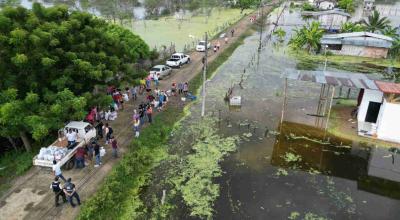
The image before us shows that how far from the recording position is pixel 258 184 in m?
16.3

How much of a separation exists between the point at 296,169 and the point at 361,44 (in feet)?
95.1

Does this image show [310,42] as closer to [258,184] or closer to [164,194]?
[258,184]

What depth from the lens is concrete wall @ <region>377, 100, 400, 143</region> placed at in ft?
66.1

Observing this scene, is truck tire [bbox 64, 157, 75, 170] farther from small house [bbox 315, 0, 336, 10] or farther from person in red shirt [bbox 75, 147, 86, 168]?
small house [bbox 315, 0, 336, 10]

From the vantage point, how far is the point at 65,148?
1692 cm

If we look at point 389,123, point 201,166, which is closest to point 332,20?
point 389,123

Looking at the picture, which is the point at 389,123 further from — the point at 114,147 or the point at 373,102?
the point at 114,147

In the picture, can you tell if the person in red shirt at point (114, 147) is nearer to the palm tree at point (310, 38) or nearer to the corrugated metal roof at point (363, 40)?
the palm tree at point (310, 38)

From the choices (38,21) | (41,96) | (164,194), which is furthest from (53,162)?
(38,21)

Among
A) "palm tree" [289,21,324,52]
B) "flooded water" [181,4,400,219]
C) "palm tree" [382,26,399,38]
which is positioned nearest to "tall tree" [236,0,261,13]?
"palm tree" [289,21,324,52]

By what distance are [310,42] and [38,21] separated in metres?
32.8

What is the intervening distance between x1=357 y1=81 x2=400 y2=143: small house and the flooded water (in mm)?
1344

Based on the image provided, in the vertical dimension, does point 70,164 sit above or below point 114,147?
below

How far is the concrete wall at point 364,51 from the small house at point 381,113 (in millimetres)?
21187
